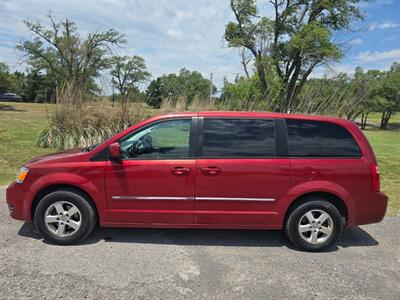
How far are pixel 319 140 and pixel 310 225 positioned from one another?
109 cm

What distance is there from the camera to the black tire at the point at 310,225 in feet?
12.5

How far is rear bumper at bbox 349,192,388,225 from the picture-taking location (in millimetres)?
3826

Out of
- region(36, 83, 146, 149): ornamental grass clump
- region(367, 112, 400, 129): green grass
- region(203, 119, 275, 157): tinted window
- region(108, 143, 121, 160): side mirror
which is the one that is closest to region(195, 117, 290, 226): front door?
region(203, 119, 275, 157): tinted window

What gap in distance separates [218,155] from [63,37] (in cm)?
4217

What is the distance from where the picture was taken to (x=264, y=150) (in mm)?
3836

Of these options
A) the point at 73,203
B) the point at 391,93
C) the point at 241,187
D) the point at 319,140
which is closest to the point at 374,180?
the point at 319,140

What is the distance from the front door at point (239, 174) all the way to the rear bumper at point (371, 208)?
100 centimetres

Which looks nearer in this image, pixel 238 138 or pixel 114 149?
pixel 114 149

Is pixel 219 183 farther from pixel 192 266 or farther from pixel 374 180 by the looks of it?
pixel 374 180

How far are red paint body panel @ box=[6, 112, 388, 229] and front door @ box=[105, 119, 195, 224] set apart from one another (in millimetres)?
12

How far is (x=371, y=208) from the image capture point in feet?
12.6

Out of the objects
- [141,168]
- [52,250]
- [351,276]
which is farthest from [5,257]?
[351,276]

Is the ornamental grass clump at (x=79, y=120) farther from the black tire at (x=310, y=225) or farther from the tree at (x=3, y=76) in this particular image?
the tree at (x=3, y=76)

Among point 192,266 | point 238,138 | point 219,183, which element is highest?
point 238,138
